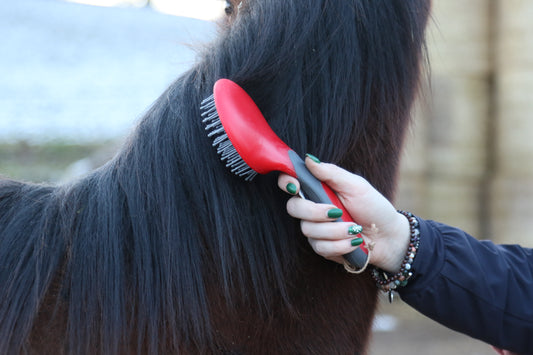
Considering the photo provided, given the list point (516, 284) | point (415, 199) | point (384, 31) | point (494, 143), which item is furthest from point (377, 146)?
point (494, 143)

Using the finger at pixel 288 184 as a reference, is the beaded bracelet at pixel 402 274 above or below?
below

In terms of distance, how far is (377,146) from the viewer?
86cm

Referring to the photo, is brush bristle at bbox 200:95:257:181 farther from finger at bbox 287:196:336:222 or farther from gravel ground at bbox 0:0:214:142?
gravel ground at bbox 0:0:214:142

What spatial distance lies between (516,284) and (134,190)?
0.76 meters

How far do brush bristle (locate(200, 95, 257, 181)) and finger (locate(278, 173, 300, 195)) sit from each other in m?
0.04

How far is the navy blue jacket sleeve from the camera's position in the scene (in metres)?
0.96

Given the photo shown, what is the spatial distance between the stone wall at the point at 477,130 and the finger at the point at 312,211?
12.0 ft

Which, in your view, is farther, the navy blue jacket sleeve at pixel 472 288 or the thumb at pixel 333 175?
the navy blue jacket sleeve at pixel 472 288

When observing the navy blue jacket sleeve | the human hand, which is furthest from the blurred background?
the human hand

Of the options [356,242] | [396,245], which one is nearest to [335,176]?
[356,242]

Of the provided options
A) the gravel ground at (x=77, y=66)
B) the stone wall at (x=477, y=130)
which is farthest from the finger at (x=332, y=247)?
the stone wall at (x=477, y=130)

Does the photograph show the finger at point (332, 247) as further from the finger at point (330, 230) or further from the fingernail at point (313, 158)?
the fingernail at point (313, 158)

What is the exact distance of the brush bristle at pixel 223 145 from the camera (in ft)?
2.56

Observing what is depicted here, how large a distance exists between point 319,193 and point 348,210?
0.07 metres
